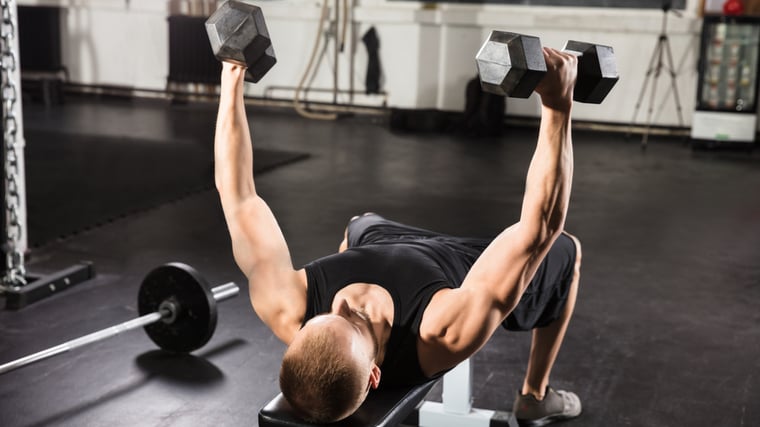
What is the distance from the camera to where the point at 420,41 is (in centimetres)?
789

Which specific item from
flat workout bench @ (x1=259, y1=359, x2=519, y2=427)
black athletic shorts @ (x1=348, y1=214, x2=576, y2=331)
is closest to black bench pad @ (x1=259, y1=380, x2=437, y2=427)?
flat workout bench @ (x1=259, y1=359, x2=519, y2=427)

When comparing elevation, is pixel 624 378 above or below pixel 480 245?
below

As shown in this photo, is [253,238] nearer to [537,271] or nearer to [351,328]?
[351,328]

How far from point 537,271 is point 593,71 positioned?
0.70 meters

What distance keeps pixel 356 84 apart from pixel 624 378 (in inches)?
230

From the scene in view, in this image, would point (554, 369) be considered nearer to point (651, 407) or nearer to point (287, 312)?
point (651, 407)

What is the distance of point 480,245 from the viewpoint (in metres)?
2.10

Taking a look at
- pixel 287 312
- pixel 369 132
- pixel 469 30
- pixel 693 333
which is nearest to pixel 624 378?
pixel 693 333

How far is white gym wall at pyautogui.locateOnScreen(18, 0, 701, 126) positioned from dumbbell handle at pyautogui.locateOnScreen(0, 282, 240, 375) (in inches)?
201

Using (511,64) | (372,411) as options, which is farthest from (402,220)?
(511,64)

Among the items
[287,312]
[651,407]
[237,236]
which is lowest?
[651,407]

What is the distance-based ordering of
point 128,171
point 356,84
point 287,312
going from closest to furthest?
point 287,312, point 128,171, point 356,84

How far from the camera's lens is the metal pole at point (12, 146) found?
10.1 feet

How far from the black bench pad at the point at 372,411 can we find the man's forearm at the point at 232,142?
40 centimetres
